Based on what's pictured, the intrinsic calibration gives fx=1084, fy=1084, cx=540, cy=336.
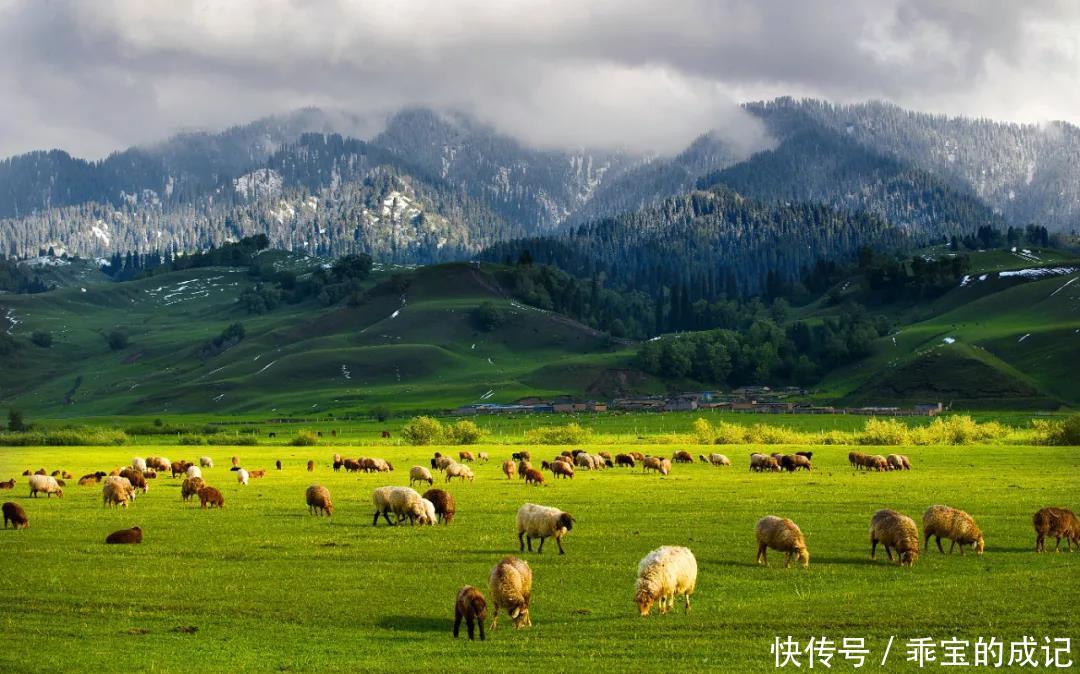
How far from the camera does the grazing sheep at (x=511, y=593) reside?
25.5m

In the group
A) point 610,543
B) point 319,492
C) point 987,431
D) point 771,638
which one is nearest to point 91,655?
point 771,638

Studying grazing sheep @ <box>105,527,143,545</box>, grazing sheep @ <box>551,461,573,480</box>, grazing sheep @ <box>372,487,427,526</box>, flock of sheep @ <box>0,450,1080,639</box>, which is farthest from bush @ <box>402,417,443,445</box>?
grazing sheep @ <box>105,527,143,545</box>

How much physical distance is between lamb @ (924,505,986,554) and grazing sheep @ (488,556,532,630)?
52.1ft

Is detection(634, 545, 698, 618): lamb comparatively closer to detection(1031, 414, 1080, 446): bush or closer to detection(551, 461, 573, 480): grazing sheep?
detection(551, 461, 573, 480): grazing sheep

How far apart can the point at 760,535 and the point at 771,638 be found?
31.2 ft

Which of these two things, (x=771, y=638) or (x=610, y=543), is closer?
(x=771, y=638)

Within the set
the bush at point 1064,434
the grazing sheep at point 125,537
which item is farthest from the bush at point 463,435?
the grazing sheep at point 125,537

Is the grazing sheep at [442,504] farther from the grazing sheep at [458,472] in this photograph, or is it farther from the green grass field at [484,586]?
the grazing sheep at [458,472]

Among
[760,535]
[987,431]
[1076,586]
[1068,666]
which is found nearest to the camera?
[1068,666]

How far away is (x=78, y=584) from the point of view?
31.3m

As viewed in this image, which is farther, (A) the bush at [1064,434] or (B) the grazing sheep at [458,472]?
(A) the bush at [1064,434]

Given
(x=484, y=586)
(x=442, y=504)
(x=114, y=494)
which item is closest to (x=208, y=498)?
(x=114, y=494)

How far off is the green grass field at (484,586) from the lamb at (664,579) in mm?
520

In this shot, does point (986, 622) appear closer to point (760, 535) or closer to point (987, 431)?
point (760, 535)
